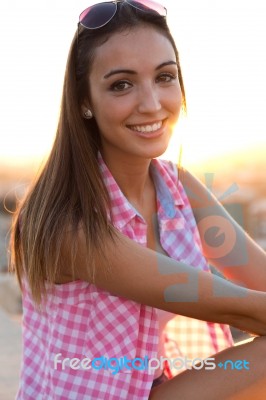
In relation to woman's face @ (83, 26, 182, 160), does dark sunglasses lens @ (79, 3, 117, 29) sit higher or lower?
higher

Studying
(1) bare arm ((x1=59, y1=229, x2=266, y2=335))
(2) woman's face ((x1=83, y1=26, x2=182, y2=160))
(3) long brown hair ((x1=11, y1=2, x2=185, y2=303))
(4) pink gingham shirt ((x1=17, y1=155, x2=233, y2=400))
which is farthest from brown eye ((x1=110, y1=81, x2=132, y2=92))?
(1) bare arm ((x1=59, y1=229, x2=266, y2=335))

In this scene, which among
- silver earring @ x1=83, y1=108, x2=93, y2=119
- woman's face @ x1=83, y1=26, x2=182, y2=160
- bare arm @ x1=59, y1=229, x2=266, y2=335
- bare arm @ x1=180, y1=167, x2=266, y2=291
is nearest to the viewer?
bare arm @ x1=59, y1=229, x2=266, y2=335

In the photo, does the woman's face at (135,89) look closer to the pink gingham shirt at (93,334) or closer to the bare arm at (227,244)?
the pink gingham shirt at (93,334)

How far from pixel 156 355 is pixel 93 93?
897mm

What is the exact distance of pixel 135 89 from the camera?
2.33 meters

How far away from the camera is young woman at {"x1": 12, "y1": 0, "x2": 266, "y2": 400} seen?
2.15 m

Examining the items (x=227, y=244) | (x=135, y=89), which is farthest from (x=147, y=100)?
(x=227, y=244)

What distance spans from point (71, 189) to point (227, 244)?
77 cm

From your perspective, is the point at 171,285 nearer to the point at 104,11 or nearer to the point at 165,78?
the point at 165,78

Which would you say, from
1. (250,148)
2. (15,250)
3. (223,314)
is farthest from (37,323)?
(250,148)

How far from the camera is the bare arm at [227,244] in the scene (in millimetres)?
2738

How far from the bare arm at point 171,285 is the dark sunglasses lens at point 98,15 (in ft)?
2.24

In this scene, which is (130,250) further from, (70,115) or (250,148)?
(250,148)

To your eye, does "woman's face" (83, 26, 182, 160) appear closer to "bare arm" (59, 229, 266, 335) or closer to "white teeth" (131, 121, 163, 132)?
"white teeth" (131, 121, 163, 132)
